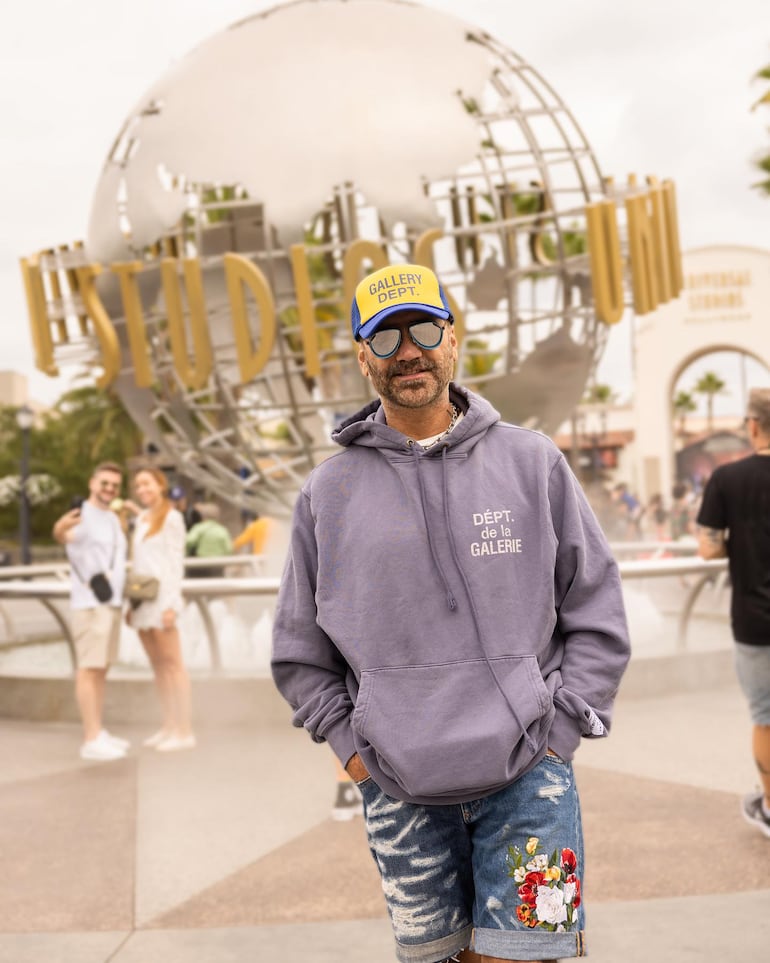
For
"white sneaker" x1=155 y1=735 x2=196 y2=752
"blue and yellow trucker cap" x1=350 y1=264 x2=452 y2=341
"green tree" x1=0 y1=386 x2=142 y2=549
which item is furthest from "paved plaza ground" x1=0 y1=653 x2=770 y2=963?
"green tree" x1=0 y1=386 x2=142 y2=549

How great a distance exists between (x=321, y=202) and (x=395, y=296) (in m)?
5.77

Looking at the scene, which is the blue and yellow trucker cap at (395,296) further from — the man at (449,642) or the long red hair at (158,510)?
the long red hair at (158,510)

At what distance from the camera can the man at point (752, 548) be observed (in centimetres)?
440

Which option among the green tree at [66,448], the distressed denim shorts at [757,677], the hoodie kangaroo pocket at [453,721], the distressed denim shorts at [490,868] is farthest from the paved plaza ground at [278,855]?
the green tree at [66,448]

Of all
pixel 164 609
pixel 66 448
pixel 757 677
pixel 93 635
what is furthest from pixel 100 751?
pixel 66 448

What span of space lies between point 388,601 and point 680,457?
1971 inches

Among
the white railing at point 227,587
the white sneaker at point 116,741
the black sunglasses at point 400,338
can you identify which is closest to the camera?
the black sunglasses at point 400,338

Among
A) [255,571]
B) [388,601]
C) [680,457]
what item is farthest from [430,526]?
[680,457]

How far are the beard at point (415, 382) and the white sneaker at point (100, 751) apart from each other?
481cm

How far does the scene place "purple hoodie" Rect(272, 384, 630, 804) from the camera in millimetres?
2039

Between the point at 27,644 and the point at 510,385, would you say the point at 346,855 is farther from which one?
the point at 27,644

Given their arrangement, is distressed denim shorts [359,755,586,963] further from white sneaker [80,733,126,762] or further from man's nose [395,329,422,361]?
white sneaker [80,733,126,762]

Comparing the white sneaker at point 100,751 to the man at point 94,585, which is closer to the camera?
the white sneaker at point 100,751

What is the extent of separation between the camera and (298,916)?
12.8 ft
